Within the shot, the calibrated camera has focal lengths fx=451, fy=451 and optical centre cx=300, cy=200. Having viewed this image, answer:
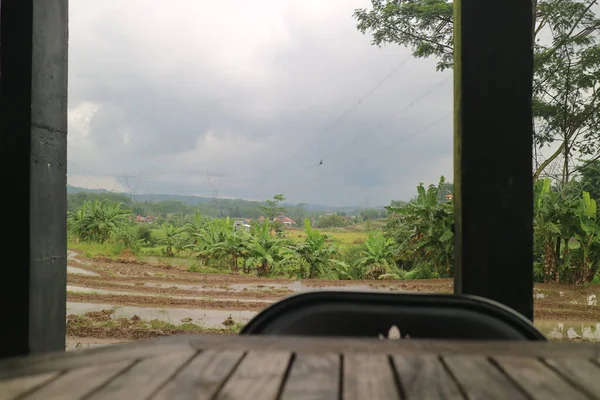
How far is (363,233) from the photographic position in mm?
4883

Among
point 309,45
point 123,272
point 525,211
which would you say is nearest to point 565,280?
point 525,211

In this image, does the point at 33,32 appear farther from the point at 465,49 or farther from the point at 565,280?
the point at 565,280

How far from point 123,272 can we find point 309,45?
4.91m

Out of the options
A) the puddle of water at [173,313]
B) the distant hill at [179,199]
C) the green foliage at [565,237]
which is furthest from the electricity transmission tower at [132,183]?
the green foliage at [565,237]

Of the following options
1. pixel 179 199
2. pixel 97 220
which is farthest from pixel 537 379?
pixel 179 199

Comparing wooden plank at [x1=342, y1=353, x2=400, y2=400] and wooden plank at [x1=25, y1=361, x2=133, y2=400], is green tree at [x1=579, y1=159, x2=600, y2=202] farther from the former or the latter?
wooden plank at [x1=25, y1=361, x2=133, y2=400]

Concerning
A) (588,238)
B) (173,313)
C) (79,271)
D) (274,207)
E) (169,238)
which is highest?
(274,207)

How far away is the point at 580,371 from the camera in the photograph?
402 mm

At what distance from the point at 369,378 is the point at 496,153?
562 mm

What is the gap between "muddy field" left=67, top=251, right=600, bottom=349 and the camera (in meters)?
3.23

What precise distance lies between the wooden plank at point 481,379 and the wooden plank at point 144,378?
244mm

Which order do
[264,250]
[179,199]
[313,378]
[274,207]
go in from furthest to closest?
1. [179,199]
2. [274,207]
3. [264,250]
4. [313,378]

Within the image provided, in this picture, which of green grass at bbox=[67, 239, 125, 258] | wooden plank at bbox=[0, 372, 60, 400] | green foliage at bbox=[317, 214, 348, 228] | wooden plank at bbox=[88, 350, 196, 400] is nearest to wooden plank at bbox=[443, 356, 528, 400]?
wooden plank at bbox=[88, 350, 196, 400]

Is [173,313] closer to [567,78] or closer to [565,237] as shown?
[565,237]
